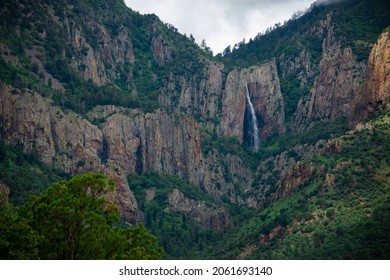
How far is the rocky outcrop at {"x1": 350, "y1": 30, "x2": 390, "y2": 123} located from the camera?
14500cm

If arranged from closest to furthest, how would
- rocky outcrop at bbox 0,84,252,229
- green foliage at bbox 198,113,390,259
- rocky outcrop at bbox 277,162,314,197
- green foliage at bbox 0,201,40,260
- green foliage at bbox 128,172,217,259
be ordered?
green foliage at bbox 0,201,40,260, green foliage at bbox 198,113,390,259, rocky outcrop at bbox 277,162,314,197, green foliage at bbox 128,172,217,259, rocky outcrop at bbox 0,84,252,229

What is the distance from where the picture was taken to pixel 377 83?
148m

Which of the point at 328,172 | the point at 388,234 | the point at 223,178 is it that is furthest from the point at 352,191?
the point at 223,178

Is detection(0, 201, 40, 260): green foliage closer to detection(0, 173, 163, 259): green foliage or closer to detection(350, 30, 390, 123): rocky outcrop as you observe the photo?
detection(0, 173, 163, 259): green foliage

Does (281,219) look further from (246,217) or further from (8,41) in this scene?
(8,41)

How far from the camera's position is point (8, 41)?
17438 cm

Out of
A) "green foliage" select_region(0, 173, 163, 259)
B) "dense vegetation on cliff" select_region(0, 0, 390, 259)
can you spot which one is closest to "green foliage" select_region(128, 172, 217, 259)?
"dense vegetation on cliff" select_region(0, 0, 390, 259)

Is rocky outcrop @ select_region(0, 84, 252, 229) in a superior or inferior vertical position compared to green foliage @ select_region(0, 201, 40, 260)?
superior

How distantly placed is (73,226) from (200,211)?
337ft

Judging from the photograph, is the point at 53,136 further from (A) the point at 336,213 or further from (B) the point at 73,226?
(B) the point at 73,226

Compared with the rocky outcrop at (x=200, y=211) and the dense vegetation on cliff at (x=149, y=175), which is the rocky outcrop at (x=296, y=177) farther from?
the rocky outcrop at (x=200, y=211)

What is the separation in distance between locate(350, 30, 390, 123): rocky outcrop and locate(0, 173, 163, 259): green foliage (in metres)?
81.3

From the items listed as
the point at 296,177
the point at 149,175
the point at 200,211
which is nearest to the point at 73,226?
the point at 296,177

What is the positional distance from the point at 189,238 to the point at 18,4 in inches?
2530
